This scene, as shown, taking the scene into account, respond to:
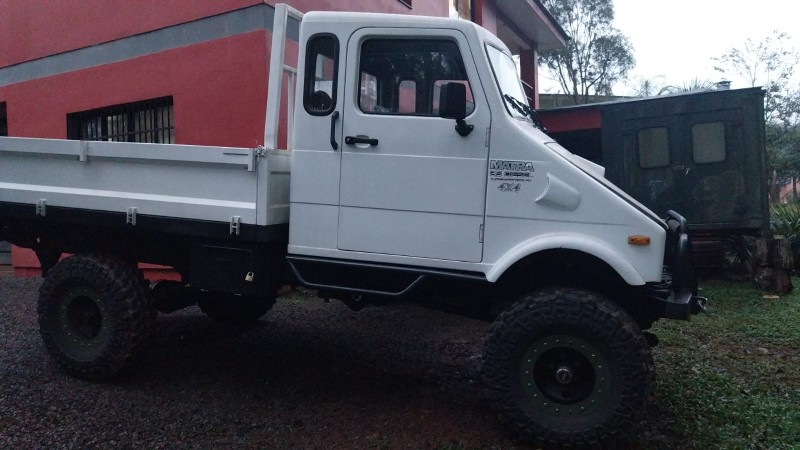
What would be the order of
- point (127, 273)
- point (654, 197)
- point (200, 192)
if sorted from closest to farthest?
point (200, 192), point (127, 273), point (654, 197)

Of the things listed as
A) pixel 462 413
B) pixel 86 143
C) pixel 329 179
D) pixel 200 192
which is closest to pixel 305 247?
→ pixel 329 179

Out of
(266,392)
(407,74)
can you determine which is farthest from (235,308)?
(407,74)

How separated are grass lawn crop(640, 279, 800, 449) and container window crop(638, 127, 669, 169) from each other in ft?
7.57

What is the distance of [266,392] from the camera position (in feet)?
16.2

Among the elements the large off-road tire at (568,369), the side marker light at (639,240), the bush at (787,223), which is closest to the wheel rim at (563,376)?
the large off-road tire at (568,369)

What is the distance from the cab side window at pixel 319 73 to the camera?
14.7 feet

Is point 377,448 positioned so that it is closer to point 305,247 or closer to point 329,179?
point 305,247

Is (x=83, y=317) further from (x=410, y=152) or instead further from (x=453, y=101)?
(x=453, y=101)

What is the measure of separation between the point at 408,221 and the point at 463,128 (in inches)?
26.5

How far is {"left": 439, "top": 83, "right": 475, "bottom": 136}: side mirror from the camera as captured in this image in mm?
4055

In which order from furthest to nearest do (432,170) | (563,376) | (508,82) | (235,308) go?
(235,308), (508,82), (432,170), (563,376)

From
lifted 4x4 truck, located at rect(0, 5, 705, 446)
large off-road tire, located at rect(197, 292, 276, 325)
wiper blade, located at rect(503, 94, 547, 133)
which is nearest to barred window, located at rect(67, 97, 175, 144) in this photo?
large off-road tire, located at rect(197, 292, 276, 325)

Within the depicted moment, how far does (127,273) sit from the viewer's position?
5.07 metres

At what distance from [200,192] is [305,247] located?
0.86 metres
